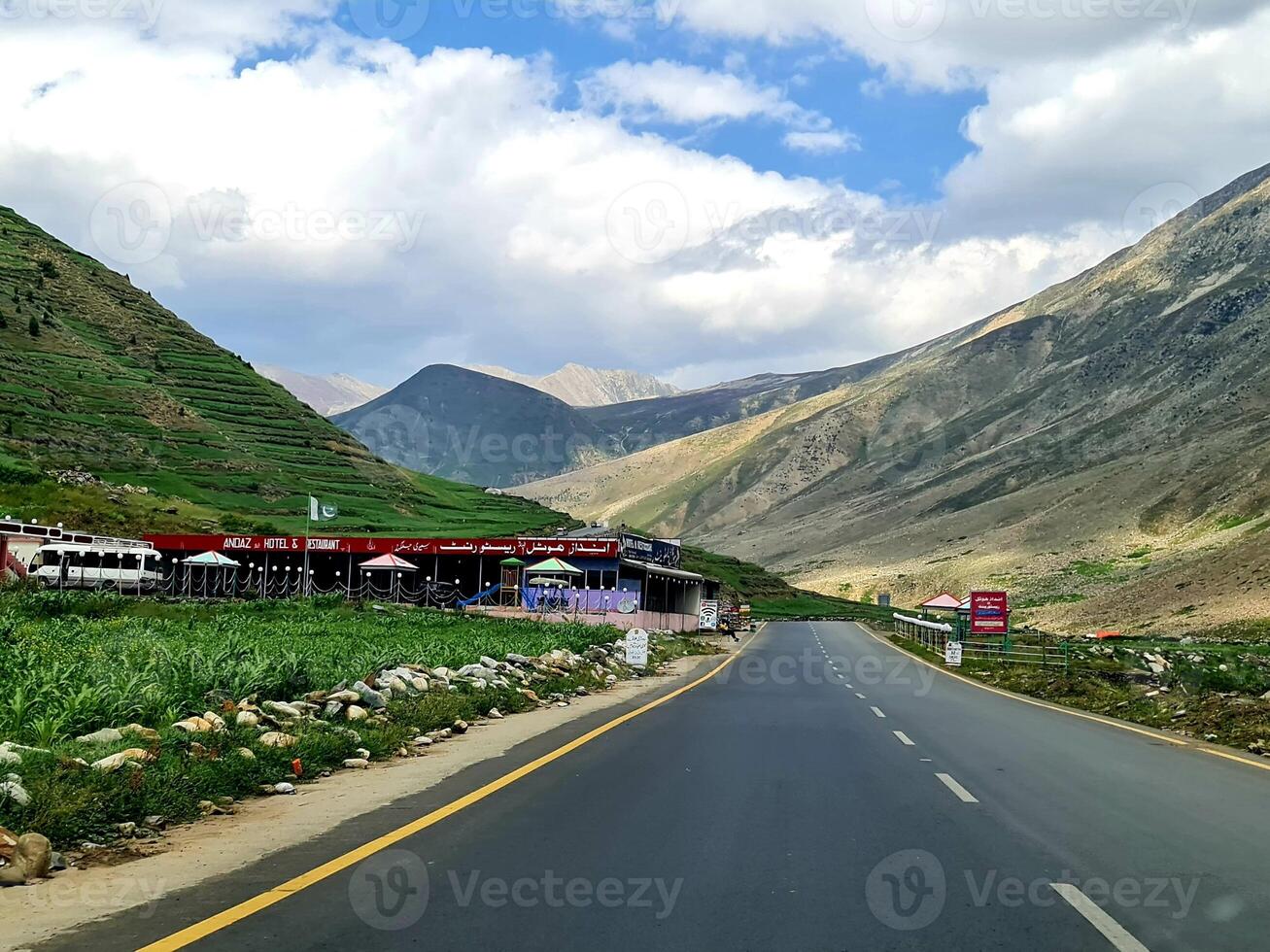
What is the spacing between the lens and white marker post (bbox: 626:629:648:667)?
109ft

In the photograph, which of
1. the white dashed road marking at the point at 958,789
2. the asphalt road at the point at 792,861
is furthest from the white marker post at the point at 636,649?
the white dashed road marking at the point at 958,789

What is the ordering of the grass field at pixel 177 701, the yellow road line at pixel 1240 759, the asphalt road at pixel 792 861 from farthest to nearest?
the yellow road line at pixel 1240 759, the grass field at pixel 177 701, the asphalt road at pixel 792 861

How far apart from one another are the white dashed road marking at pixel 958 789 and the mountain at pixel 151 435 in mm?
71814

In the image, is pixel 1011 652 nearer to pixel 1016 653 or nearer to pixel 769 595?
pixel 1016 653

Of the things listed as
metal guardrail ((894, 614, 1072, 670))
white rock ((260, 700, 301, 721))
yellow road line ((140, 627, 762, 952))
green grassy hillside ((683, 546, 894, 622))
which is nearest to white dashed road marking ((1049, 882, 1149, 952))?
yellow road line ((140, 627, 762, 952))

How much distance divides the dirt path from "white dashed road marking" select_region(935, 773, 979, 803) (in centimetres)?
538

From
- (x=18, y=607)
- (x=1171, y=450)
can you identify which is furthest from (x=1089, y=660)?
(x=1171, y=450)

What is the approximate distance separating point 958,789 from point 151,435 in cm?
11432

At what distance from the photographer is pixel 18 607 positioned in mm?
30828

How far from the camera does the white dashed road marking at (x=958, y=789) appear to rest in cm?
1130

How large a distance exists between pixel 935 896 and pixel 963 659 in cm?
3959

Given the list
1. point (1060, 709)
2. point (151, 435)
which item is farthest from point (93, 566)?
point (151, 435)

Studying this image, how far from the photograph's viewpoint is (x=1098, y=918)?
276 inches

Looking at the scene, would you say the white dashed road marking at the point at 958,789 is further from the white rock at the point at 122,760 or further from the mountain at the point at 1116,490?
the mountain at the point at 1116,490
